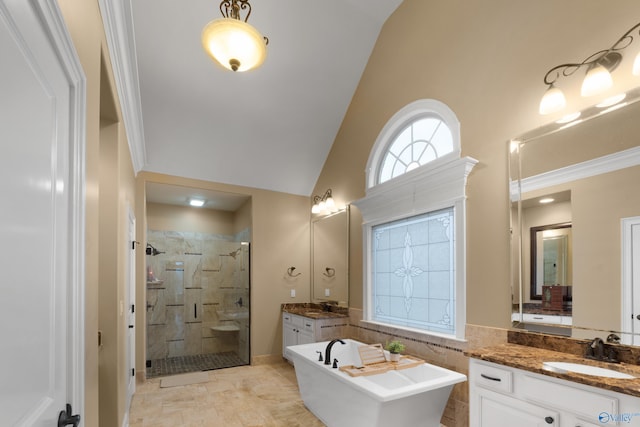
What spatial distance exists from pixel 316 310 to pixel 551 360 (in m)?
3.56

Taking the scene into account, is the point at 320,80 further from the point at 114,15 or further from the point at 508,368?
the point at 508,368

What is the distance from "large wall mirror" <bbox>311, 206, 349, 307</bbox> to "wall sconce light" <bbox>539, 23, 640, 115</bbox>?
2748 mm

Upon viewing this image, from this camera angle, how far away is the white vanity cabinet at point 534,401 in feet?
5.41

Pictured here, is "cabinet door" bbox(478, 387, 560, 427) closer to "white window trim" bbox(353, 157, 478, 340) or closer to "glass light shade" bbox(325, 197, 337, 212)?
"white window trim" bbox(353, 157, 478, 340)

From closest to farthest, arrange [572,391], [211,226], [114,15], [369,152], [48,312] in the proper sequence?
[48,312], [572,391], [114,15], [369,152], [211,226]

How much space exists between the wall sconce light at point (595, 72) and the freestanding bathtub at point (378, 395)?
6.76 ft

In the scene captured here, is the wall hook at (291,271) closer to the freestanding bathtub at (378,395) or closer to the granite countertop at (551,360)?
the freestanding bathtub at (378,395)

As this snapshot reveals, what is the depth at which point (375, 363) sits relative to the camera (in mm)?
3143

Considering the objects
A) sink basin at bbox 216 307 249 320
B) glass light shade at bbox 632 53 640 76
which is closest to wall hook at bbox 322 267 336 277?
sink basin at bbox 216 307 249 320

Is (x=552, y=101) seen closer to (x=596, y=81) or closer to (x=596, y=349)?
(x=596, y=81)

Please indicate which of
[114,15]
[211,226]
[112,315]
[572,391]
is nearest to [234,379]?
[112,315]

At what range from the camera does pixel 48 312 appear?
974 millimetres

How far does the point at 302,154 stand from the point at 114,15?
3356 mm

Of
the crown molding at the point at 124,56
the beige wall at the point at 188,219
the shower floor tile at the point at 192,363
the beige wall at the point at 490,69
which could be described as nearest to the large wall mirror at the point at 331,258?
the shower floor tile at the point at 192,363
